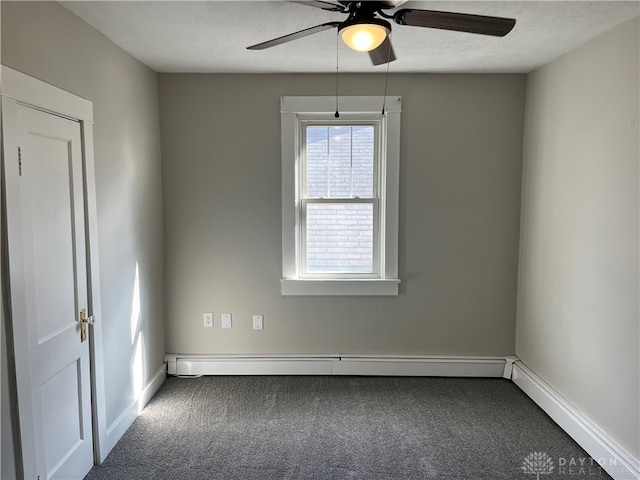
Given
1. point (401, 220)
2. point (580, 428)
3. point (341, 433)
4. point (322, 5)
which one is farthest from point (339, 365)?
point (322, 5)

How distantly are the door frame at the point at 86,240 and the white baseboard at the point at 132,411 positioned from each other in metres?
0.08

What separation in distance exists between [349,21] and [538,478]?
2468mm

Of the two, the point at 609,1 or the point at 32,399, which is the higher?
the point at 609,1

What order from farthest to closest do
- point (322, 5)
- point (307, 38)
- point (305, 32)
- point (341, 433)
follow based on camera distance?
point (341, 433)
point (307, 38)
point (305, 32)
point (322, 5)

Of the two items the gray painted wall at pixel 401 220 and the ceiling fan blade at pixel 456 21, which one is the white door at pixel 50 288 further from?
the ceiling fan blade at pixel 456 21

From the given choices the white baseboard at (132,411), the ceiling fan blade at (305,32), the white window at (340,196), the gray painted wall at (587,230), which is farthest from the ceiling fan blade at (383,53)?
the white baseboard at (132,411)

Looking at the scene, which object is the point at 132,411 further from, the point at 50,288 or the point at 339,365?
the point at 339,365

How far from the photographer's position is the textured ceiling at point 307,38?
2086mm

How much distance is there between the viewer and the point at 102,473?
2.31 meters

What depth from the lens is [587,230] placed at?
2557mm

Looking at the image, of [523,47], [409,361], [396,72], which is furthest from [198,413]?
[523,47]

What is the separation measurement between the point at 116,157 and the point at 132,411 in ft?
5.45

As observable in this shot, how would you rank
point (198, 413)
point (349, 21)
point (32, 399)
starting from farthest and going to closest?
point (198, 413) < point (32, 399) < point (349, 21)

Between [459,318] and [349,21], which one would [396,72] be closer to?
[349,21]
